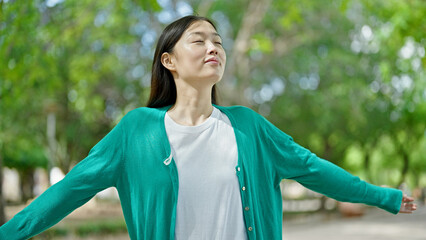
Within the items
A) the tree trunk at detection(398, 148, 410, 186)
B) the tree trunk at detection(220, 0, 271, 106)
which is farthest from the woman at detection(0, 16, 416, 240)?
the tree trunk at detection(398, 148, 410, 186)

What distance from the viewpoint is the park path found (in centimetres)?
1417

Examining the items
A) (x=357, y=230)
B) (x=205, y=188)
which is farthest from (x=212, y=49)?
(x=357, y=230)

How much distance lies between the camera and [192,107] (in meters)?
2.21

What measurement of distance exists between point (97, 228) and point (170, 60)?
36.8 ft

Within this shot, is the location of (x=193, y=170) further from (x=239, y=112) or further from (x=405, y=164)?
(x=405, y=164)

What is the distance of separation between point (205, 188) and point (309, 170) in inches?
20.2

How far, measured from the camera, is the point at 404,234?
14734 millimetres

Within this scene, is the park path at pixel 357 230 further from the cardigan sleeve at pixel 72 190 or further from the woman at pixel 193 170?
the cardigan sleeve at pixel 72 190

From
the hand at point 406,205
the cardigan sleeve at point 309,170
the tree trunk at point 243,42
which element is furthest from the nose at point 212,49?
the tree trunk at point 243,42

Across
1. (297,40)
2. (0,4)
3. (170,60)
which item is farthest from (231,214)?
(297,40)

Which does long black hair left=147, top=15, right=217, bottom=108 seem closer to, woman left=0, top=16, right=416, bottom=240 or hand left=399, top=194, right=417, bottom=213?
woman left=0, top=16, right=416, bottom=240

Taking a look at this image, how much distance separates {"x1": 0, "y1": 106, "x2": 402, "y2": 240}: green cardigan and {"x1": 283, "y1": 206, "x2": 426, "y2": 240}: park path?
12.3 m

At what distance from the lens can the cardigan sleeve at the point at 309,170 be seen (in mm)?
2256

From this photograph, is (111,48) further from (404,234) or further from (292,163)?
(292,163)
